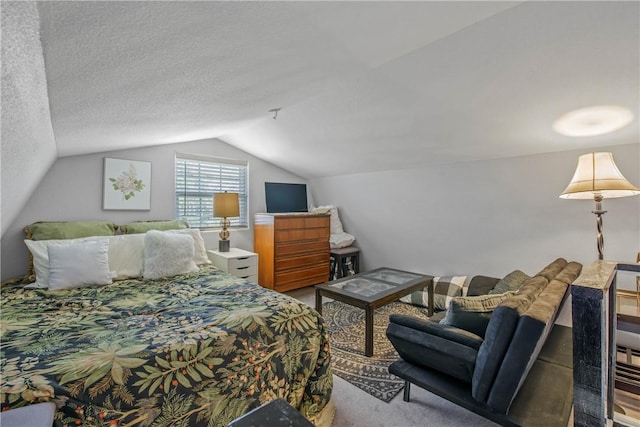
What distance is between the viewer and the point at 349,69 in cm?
199

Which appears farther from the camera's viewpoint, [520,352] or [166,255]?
[166,255]

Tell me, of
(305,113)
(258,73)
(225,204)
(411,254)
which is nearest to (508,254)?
(411,254)

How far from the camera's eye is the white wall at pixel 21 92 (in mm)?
668

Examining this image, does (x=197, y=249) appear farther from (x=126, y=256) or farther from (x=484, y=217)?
(x=484, y=217)

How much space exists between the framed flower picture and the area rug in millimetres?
2567

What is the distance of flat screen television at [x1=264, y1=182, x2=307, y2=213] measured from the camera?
173 inches

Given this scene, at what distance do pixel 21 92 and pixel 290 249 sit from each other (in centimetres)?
325

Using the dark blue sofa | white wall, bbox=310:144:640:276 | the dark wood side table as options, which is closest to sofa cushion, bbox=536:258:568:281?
the dark blue sofa

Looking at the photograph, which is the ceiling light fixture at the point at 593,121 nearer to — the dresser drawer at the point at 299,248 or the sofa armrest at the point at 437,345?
the sofa armrest at the point at 437,345

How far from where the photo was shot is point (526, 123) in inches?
93.0

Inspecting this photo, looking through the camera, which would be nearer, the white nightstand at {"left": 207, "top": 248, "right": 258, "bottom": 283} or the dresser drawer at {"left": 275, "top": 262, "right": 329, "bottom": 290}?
the white nightstand at {"left": 207, "top": 248, "right": 258, "bottom": 283}

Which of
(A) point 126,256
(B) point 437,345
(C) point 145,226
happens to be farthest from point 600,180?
(C) point 145,226

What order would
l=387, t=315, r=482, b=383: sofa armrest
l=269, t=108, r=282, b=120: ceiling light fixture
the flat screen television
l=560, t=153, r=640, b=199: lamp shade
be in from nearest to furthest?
l=387, t=315, r=482, b=383: sofa armrest
l=560, t=153, r=640, b=199: lamp shade
l=269, t=108, r=282, b=120: ceiling light fixture
the flat screen television

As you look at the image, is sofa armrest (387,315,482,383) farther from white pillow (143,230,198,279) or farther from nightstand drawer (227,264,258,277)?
nightstand drawer (227,264,258,277)
